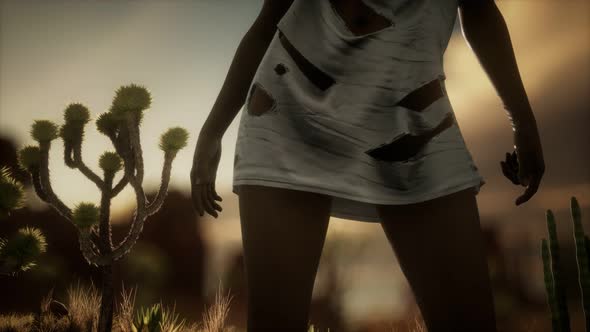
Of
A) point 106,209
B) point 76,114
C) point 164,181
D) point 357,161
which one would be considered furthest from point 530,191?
point 76,114

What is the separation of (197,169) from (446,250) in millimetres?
725

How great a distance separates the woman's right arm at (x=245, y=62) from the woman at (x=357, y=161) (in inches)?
4.3

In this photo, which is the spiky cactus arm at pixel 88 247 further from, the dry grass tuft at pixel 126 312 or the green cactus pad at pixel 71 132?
the green cactus pad at pixel 71 132

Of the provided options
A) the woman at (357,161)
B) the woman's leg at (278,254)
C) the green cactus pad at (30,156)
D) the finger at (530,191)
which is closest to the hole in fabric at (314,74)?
the woman at (357,161)

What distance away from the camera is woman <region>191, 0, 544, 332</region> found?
126 centimetres

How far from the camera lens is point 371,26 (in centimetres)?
136

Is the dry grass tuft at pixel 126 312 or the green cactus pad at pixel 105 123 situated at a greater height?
the green cactus pad at pixel 105 123

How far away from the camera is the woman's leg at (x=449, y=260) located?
1.28 metres

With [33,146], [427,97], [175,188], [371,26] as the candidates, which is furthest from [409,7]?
[175,188]

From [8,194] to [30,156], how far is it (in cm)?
124

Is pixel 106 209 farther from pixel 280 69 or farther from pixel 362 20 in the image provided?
pixel 362 20

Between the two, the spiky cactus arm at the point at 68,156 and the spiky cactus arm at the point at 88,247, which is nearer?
the spiky cactus arm at the point at 88,247

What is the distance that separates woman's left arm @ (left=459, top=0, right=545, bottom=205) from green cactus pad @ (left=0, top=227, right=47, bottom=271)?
7.19 metres

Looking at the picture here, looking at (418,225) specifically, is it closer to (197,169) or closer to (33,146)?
(197,169)
